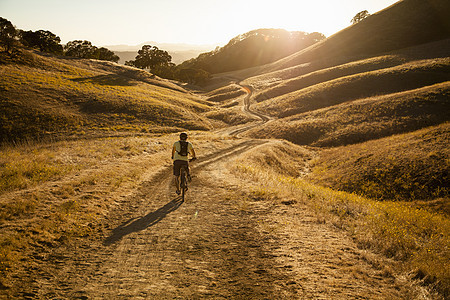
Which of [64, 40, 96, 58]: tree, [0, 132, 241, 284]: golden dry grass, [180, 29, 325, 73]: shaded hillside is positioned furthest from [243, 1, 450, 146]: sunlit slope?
[180, 29, 325, 73]: shaded hillside

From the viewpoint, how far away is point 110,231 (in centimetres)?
782

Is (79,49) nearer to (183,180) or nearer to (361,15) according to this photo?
(183,180)

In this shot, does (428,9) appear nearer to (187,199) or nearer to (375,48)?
(375,48)

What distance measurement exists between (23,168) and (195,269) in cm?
1153

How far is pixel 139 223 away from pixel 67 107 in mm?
43279

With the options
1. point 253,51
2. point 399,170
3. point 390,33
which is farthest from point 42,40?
point 390,33

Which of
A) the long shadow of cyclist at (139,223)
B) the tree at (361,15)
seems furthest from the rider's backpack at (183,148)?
the tree at (361,15)

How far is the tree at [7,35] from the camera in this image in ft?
194

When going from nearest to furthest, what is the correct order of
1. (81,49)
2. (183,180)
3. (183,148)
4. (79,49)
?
(183,148), (183,180), (79,49), (81,49)

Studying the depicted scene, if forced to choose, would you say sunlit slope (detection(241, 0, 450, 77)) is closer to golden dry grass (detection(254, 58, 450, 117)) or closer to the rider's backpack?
golden dry grass (detection(254, 58, 450, 117))

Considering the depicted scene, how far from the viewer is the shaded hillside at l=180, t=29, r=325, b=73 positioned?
170 m

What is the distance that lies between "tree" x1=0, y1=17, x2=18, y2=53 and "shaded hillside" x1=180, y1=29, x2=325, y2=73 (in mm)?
108784

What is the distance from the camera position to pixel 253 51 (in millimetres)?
174250

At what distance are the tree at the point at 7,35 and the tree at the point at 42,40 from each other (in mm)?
20758
